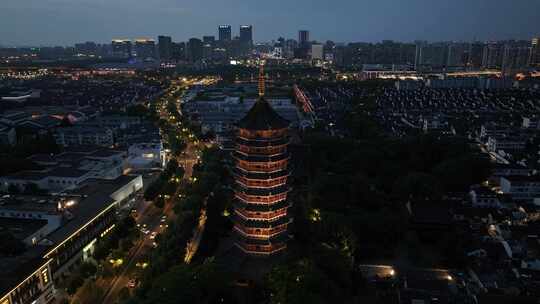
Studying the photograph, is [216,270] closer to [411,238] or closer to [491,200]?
[411,238]

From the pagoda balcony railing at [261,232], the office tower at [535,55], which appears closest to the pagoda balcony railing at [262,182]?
the pagoda balcony railing at [261,232]

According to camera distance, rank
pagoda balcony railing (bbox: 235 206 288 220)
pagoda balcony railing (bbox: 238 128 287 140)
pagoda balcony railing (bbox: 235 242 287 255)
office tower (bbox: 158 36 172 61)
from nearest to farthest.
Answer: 1. pagoda balcony railing (bbox: 238 128 287 140)
2. pagoda balcony railing (bbox: 235 206 288 220)
3. pagoda balcony railing (bbox: 235 242 287 255)
4. office tower (bbox: 158 36 172 61)

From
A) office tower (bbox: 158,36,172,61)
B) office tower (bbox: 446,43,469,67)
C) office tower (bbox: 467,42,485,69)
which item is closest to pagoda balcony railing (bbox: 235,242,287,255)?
office tower (bbox: 467,42,485,69)

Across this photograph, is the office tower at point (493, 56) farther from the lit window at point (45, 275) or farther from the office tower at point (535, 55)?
the lit window at point (45, 275)

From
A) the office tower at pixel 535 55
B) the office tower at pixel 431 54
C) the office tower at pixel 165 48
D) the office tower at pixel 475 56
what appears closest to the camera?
the office tower at pixel 535 55

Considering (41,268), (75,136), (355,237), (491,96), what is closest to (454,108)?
(491,96)

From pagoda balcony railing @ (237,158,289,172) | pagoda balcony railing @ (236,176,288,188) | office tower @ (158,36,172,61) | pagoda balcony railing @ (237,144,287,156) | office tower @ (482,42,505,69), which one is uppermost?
office tower @ (158,36,172,61)

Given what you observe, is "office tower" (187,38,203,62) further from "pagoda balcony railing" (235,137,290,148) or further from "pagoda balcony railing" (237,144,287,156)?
"pagoda balcony railing" (237,144,287,156)
